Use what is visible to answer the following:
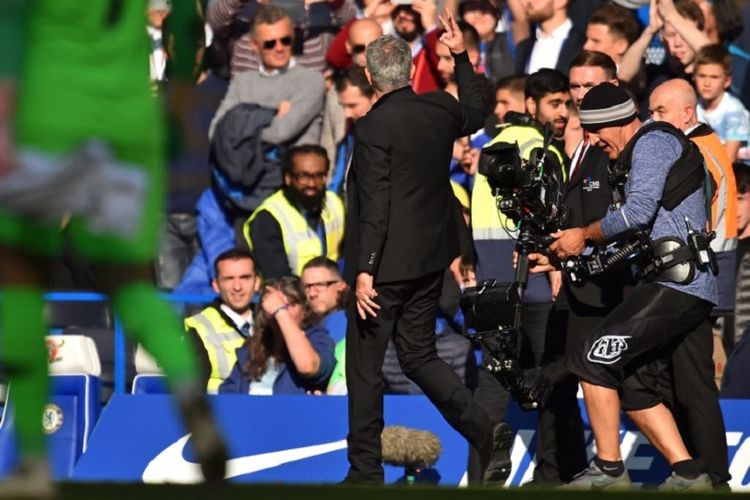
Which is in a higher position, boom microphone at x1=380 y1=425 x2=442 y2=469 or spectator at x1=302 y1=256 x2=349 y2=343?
spectator at x1=302 y1=256 x2=349 y2=343

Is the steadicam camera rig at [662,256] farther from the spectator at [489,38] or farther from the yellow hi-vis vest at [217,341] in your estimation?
the spectator at [489,38]

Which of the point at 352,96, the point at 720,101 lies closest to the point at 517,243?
the point at 352,96

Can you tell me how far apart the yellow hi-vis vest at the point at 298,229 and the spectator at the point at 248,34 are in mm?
1230

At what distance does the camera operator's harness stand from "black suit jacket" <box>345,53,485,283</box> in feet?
2.80

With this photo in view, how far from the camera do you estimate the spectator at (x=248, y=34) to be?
11344 millimetres

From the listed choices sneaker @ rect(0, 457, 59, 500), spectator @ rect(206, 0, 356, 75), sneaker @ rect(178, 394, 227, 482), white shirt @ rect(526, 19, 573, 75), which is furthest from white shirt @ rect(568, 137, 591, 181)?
sneaker @ rect(0, 457, 59, 500)

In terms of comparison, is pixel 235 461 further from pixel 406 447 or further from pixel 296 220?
pixel 296 220

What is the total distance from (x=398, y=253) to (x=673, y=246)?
1.36 metres

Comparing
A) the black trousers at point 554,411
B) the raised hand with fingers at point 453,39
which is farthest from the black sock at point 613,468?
the raised hand with fingers at point 453,39

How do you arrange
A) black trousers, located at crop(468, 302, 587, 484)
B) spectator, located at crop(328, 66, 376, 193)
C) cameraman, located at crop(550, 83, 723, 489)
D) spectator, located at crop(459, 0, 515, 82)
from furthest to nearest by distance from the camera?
spectator, located at crop(459, 0, 515, 82) < spectator, located at crop(328, 66, 376, 193) < black trousers, located at crop(468, 302, 587, 484) < cameraman, located at crop(550, 83, 723, 489)

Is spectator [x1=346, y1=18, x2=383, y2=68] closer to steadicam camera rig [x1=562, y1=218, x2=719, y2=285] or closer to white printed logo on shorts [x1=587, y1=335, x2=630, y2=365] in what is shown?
steadicam camera rig [x1=562, y1=218, x2=719, y2=285]

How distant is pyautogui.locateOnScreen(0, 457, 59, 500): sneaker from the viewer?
4.73 meters

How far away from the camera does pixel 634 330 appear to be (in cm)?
788

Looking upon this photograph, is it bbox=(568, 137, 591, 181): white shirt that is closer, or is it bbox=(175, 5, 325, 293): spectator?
bbox=(568, 137, 591, 181): white shirt
